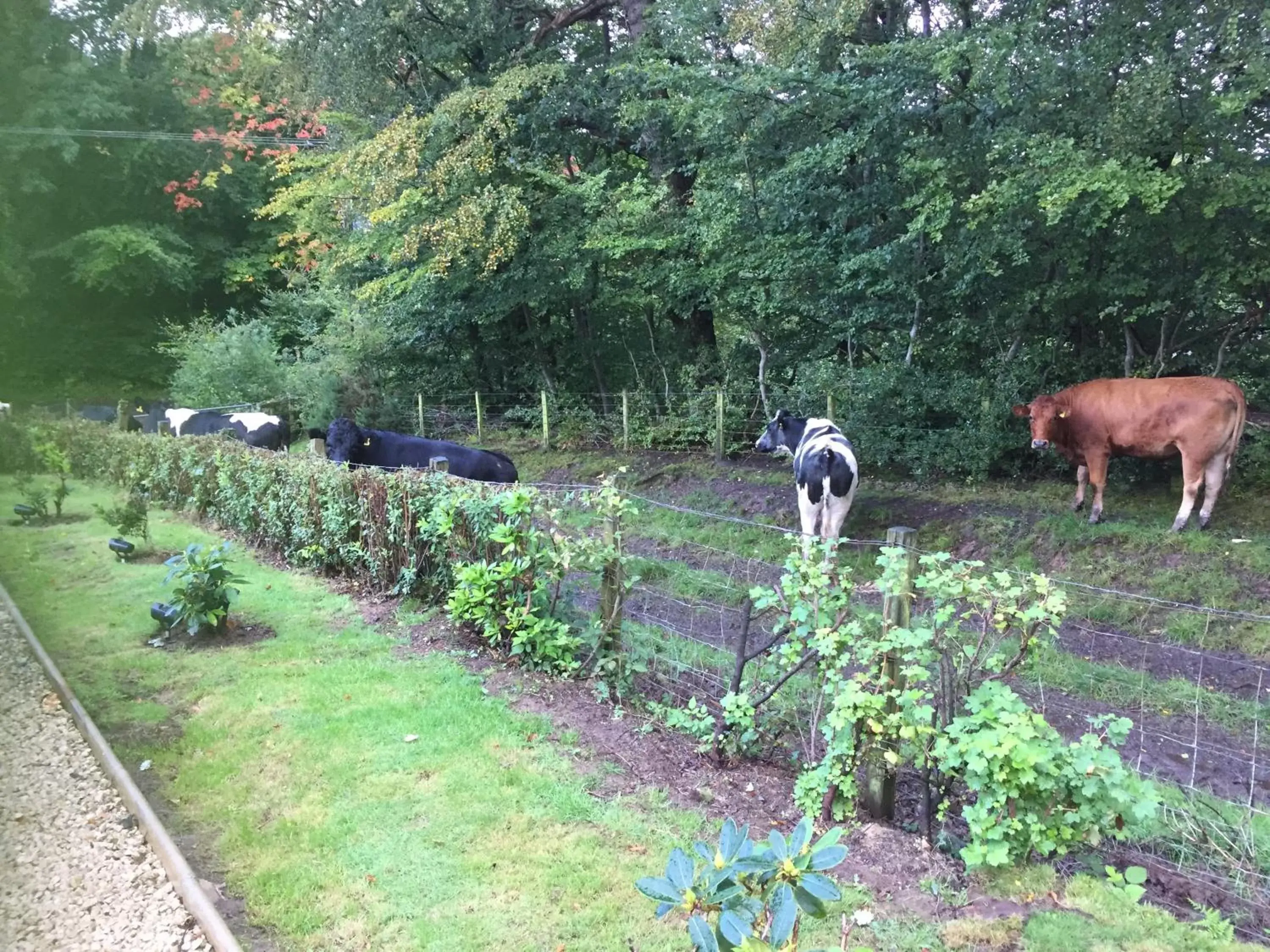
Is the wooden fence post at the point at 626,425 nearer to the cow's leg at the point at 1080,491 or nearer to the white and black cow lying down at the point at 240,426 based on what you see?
the white and black cow lying down at the point at 240,426

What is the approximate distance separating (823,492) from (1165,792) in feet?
15.2

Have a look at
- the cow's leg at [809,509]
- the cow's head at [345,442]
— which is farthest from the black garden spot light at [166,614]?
the cow's leg at [809,509]

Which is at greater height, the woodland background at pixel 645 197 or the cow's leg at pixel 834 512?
the woodland background at pixel 645 197

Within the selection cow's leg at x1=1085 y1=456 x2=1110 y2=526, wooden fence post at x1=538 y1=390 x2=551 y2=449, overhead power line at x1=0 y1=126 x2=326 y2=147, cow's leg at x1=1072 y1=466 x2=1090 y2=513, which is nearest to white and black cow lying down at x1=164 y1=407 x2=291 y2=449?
wooden fence post at x1=538 y1=390 x2=551 y2=449

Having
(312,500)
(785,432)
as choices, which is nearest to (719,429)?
(785,432)

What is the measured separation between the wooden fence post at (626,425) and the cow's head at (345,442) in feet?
13.8

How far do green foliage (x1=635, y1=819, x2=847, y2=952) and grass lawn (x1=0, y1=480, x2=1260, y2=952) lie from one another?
81cm

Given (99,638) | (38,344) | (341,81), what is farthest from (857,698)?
(341,81)

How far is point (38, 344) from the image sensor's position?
5.05ft

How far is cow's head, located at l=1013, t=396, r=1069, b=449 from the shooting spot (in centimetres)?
774

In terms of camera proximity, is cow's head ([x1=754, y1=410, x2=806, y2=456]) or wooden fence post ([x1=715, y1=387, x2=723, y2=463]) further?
wooden fence post ([x1=715, y1=387, x2=723, y2=463])

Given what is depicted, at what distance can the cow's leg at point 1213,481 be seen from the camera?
6984mm

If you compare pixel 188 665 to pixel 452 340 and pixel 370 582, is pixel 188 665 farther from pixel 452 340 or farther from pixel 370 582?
pixel 452 340

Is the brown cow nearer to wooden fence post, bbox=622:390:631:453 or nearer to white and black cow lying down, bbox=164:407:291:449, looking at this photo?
wooden fence post, bbox=622:390:631:453
